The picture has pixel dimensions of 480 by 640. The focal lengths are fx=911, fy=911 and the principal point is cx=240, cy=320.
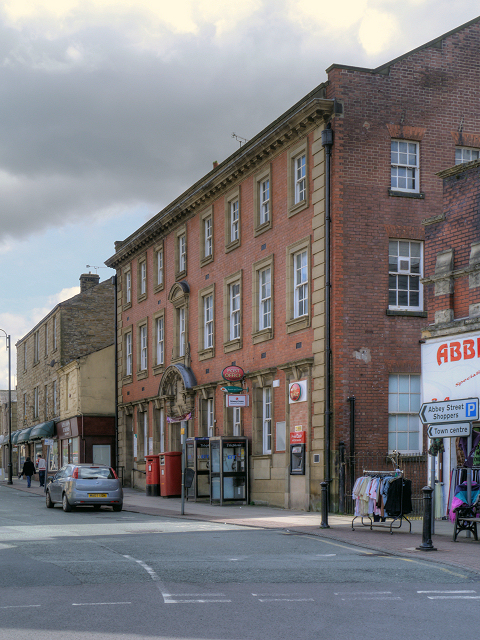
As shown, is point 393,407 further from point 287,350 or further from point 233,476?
point 233,476

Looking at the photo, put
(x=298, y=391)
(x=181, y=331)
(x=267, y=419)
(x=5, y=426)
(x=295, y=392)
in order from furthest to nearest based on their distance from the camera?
(x=5, y=426) → (x=181, y=331) → (x=267, y=419) → (x=295, y=392) → (x=298, y=391)

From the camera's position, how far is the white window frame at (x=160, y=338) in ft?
125

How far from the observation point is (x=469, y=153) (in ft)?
86.8

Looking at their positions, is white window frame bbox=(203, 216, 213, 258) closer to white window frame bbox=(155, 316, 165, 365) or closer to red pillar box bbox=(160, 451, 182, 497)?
white window frame bbox=(155, 316, 165, 365)

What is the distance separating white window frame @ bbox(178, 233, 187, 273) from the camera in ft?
117

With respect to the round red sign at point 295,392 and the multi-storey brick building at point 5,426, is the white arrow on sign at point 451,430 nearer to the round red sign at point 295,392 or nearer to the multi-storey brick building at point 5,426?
the round red sign at point 295,392

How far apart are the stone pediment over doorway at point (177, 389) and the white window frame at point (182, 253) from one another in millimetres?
3960

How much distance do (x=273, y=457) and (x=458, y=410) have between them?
36.9 feet

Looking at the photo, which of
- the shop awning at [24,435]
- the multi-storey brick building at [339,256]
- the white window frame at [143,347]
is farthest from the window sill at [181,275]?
the shop awning at [24,435]

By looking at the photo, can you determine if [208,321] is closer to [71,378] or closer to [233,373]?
[233,373]

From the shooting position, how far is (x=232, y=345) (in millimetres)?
30531

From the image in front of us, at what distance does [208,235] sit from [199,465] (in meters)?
8.73

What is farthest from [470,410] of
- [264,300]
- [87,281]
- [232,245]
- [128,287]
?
[87,281]

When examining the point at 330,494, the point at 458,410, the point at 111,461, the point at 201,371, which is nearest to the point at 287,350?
the point at 330,494
